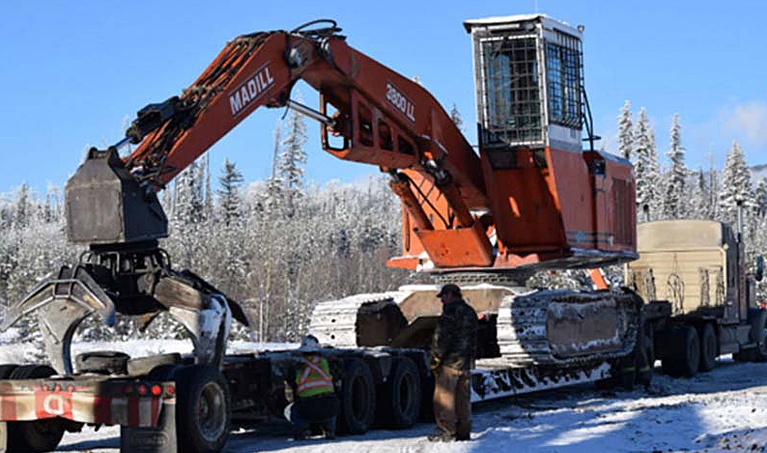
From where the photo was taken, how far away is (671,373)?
2481cm

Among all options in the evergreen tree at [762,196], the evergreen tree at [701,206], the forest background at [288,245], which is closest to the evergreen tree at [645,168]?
the forest background at [288,245]

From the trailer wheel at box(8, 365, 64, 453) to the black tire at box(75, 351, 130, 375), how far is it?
12.8 inches

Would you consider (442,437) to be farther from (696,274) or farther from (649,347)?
(696,274)

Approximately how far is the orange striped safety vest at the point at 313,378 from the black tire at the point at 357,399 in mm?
367

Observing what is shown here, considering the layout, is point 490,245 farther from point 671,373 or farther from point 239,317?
point 671,373

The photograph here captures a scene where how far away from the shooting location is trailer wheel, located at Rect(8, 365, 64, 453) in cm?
1188

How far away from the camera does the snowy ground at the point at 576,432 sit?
38.5ft

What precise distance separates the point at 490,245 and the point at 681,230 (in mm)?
10248

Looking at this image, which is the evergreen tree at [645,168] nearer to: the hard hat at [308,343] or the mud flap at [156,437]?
the hard hat at [308,343]

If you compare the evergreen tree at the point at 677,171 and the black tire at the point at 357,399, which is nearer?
the black tire at the point at 357,399

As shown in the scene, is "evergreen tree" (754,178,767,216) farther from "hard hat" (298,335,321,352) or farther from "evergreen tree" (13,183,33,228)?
"hard hat" (298,335,321,352)

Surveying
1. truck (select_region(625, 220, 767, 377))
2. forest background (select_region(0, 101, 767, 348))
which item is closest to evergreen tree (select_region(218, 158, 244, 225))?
forest background (select_region(0, 101, 767, 348))

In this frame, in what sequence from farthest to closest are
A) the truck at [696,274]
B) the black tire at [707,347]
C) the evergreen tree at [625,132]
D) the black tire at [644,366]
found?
the evergreen tree at [625,132]
the truck at [696,274]
the black tire at [707,347]
the black tire at [644,366]

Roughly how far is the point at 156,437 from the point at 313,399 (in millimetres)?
2404
